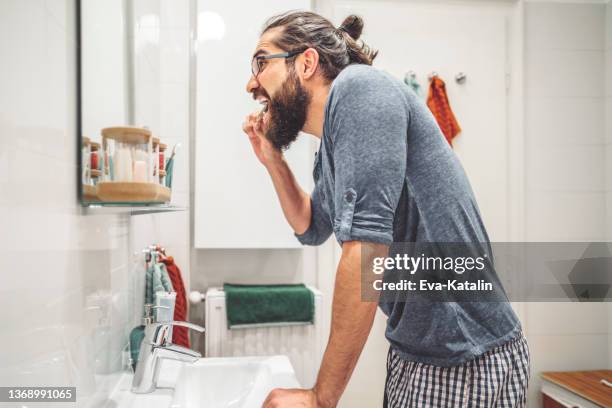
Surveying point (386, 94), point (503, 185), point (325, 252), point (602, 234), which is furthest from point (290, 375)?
point (602, 234)

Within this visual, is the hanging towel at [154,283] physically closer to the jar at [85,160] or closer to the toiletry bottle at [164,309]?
the toiletry bottle at [164,309]

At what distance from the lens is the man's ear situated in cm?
85

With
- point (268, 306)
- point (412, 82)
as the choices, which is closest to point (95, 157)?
Result: point (268, 306)

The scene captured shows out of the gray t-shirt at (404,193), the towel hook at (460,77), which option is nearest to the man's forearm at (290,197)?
the gray t-shirt at (404,193)

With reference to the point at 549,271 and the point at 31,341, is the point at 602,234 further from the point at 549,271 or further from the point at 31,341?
the point at 31,341

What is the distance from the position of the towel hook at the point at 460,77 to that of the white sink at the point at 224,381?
1.33m

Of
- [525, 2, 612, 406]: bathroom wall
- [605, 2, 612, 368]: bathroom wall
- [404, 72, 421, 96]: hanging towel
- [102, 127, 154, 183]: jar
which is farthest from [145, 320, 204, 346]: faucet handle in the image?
[605, 2, 612, 368]: bathroom wall

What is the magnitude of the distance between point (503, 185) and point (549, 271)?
1.44 feet

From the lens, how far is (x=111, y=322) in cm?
85

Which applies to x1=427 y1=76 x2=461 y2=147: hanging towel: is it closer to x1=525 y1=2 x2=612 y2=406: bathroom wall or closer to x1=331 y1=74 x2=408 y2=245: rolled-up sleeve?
x1=525 y1=2 x2=612 y2=406: bathroom wall

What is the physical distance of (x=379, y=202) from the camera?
2.03ft

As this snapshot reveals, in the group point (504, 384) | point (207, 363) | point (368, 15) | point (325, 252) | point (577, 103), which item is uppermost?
point (368, 15)

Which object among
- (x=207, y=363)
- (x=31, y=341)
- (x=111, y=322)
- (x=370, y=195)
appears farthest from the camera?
(x=207, y=363)

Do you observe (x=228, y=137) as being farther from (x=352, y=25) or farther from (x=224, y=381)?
(x=224, y=381)
